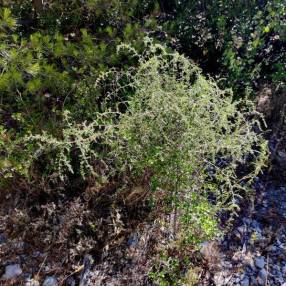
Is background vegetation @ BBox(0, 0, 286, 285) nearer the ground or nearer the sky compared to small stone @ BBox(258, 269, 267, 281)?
nearer the sky

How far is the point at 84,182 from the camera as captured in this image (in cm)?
238

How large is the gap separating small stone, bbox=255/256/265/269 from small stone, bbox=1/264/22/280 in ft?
4.74

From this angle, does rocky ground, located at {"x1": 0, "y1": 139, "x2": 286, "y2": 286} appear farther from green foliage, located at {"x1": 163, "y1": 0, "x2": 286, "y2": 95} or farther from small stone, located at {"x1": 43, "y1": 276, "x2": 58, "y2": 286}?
green foliage, located at {"x1": 163, "y1": 0, "x2": 286, "y2": 95}

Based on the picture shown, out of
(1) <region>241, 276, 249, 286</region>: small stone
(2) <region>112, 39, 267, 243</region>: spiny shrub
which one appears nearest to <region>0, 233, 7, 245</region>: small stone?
(2) <region>112, 39, 267, 243</region>: spiny shrub

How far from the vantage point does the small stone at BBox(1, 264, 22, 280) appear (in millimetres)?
2061

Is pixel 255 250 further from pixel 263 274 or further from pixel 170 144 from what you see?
pixel 170 144

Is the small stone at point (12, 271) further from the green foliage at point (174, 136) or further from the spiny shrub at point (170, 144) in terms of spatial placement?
the green foliage at point (174, 136)

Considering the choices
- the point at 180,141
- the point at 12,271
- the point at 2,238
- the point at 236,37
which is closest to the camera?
the point at 180,141

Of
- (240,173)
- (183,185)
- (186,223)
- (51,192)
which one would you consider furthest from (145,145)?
(240,173)

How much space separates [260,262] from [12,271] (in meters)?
1.51

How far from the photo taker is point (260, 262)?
2.32m

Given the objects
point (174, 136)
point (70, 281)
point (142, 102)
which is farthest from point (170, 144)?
point (70, 281)

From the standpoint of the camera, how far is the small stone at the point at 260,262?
2301mm

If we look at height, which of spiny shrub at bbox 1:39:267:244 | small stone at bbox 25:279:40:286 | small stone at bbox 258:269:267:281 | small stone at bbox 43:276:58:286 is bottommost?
small stone at bbox 25:279:40:286
